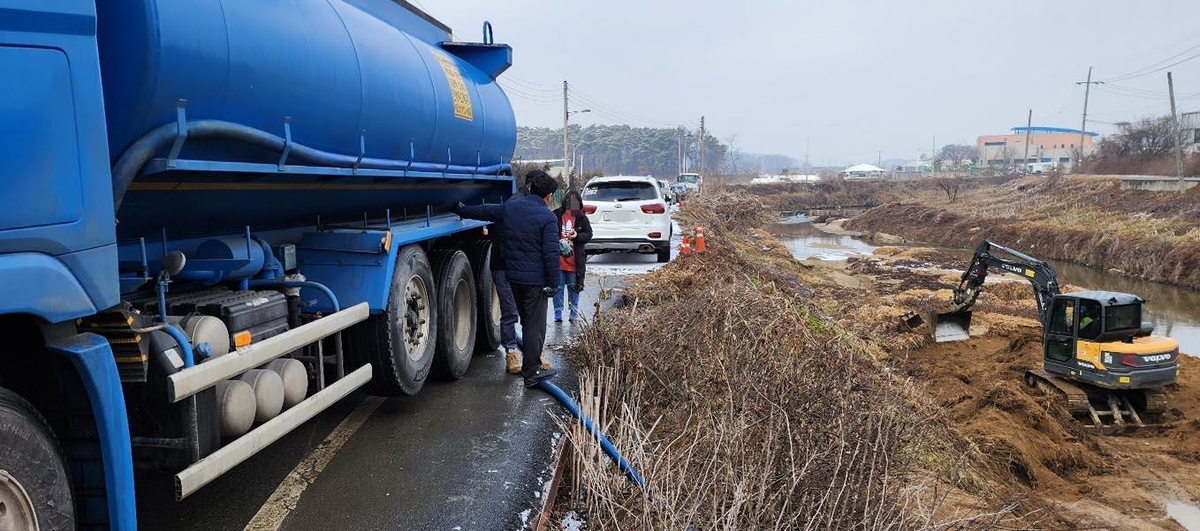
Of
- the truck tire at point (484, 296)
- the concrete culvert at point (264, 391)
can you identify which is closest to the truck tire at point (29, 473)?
the concrete culvert at point (264, 391)

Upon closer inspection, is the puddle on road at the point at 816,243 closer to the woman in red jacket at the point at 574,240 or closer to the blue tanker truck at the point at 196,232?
the woman in red jacket at the point at 574,240

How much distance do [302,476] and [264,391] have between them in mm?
906

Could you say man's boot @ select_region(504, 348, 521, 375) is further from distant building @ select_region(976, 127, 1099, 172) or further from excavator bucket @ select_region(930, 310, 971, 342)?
distant building @ select_region(976, 127, 1099, 172)

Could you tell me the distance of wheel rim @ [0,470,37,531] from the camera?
2.41 m

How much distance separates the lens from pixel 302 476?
14.7 ft

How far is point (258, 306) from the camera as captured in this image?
4008 mm

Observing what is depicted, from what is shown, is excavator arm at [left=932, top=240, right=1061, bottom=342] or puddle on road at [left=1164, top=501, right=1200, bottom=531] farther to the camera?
excavator arm at [left=932, top=240, right=1061, bottom=342]

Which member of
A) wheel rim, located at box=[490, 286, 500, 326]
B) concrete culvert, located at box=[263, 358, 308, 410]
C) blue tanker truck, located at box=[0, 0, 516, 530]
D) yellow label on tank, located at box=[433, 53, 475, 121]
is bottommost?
wheel rim, located at box=[490, 286, 500, 326]

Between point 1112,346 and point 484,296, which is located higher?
point 484,296

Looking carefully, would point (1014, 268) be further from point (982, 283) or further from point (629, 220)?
point (629, 220)

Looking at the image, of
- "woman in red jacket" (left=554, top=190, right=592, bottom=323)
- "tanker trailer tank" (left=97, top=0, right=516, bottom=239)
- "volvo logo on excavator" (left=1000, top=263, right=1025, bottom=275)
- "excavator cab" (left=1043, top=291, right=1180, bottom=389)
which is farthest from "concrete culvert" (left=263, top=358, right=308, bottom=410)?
"volvo logo on excavator" (left=1000, top=263, right=1025, bottom=275)

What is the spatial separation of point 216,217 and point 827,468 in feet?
11.3

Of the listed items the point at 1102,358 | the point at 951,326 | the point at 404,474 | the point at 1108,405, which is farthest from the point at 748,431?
the point at 951,326

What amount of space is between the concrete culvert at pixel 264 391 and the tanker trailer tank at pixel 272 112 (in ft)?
2.77
